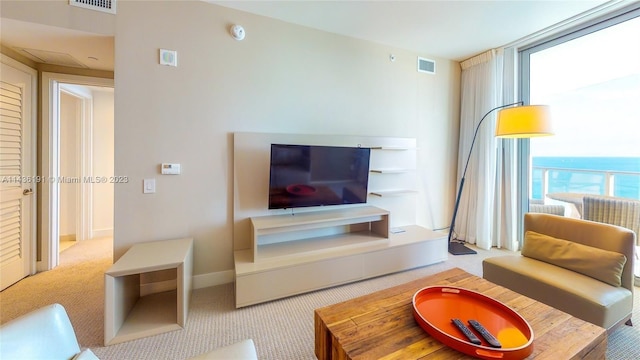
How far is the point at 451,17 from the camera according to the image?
2689mm

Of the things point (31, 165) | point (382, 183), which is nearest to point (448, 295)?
point (382, 183)

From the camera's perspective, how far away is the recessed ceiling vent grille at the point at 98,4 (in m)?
2.03

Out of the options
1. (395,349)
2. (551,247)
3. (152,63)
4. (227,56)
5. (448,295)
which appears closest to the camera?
(395,349)

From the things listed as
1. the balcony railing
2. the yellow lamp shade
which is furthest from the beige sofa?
the balcony railing

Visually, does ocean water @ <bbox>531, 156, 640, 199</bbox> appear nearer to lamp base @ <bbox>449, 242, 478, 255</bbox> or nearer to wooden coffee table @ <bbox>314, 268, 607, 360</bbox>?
lamp base @ <bbox>449, 242, 478, 255</bbox>

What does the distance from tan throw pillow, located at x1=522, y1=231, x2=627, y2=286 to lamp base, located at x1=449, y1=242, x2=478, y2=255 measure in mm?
1141

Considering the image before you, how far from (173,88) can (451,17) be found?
299 centimetres

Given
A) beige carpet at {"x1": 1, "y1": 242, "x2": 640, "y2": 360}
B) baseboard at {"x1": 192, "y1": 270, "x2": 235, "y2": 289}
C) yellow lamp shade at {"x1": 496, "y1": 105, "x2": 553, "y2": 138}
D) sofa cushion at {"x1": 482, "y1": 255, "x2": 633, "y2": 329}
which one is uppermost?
yellow lamp shade at {"x1": 496, "y1": 105, "x2": 553, "y2": 138}

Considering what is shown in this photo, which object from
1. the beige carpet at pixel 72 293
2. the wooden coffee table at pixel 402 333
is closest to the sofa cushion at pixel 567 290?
the wooden coffee table at pixel 402 333

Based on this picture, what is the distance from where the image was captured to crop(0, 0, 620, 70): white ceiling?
2193 millimetres

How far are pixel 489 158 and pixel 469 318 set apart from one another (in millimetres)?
2894

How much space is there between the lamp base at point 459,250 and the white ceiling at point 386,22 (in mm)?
2809

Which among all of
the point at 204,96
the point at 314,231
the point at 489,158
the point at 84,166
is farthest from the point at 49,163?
the point at 489,158

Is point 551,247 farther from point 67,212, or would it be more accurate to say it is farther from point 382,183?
point 67,212
